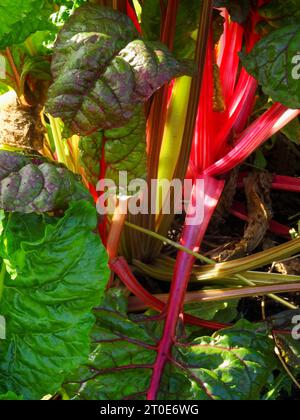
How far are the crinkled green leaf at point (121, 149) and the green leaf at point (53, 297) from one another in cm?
14

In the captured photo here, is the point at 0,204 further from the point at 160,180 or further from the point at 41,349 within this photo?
the point at 160,180

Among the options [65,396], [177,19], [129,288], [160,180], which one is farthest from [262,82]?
[65,396]

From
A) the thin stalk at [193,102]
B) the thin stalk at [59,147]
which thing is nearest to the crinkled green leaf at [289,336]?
the thin stalk at [193,102]

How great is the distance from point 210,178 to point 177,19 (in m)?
0.39

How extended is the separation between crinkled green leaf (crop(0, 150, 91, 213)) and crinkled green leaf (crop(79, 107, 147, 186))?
11cm

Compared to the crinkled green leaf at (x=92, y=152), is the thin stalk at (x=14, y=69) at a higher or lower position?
higher

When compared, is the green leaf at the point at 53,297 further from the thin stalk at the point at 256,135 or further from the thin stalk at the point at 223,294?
the thin stalk at the point at 256,135

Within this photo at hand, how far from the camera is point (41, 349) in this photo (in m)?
1.12

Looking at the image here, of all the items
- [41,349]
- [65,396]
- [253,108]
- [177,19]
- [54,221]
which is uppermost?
[177,19]

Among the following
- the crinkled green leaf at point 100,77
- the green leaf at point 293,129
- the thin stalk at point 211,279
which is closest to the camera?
the crinkled green leaf at point 100,77

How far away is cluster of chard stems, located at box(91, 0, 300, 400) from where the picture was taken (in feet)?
4.31

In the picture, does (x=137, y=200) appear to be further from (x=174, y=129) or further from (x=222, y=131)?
(x=222, y=131)

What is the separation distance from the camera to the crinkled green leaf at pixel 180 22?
1.30m

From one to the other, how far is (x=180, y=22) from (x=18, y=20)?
354 millimetres
